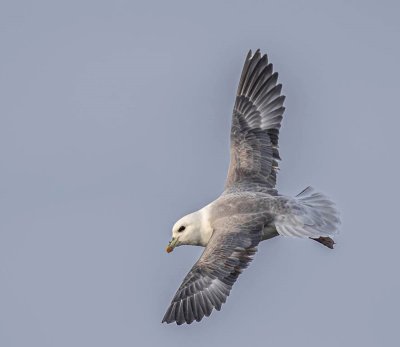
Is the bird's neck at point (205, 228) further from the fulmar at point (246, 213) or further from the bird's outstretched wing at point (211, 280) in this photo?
the bird's outstretched wing at point (211, 280)

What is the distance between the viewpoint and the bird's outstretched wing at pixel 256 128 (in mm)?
13398

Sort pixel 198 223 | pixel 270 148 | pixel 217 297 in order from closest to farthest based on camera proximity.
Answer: pixel 217 297 < pixel 198 223 < pixel 270 148

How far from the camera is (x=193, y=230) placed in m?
12.6

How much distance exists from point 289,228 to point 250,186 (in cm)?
111

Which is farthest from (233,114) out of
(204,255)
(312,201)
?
(204,255)

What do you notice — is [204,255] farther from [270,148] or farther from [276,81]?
[276,81]

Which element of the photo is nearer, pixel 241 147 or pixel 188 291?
pixel 188 291

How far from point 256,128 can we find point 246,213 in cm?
188

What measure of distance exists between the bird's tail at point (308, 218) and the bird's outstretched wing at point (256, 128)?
590 mm

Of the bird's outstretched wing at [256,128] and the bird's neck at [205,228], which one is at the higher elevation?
the bird's outstretched wing at [256,128]

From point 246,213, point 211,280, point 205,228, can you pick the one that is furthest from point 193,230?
point 211,280

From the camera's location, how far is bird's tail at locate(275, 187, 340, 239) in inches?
484

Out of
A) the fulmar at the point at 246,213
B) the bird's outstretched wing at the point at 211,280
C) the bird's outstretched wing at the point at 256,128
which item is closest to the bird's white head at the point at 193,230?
the fulmar at the point at 246,213

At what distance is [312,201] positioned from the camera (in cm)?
1300
